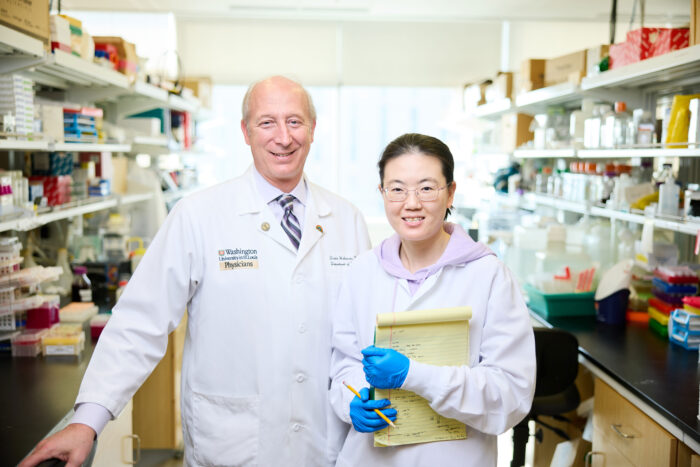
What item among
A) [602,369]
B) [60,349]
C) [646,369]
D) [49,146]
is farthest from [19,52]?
[646,369]

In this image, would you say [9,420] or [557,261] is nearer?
[9,420]

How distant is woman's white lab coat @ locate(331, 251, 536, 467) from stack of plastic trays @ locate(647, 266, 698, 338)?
166 cm

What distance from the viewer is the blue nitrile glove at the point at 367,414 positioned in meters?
1.52

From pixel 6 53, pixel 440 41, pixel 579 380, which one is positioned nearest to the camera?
pixel 6 53

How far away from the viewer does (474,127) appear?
6.70m

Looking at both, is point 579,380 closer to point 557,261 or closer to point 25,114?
point 557,261

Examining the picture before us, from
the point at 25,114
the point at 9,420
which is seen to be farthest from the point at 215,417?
the point at 25,114

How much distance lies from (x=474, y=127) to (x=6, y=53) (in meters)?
5.04

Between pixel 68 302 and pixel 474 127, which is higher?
pixel 474 127

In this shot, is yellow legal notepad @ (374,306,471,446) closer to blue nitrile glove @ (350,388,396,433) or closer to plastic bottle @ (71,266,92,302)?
blue nitrile glove @ (350,388,396,433)

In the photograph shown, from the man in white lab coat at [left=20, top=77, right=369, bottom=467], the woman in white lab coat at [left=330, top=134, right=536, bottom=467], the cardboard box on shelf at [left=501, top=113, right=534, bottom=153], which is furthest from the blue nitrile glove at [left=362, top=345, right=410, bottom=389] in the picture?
the cardboard box on shelf at [left=501, top=113, right=534, bottom=153]

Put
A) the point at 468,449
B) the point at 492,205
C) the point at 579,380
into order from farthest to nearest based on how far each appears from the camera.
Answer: the point at 492,205 < the point at 579,380 < the point at 468,449

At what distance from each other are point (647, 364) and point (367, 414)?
149 cm

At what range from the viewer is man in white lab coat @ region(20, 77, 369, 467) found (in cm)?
180
